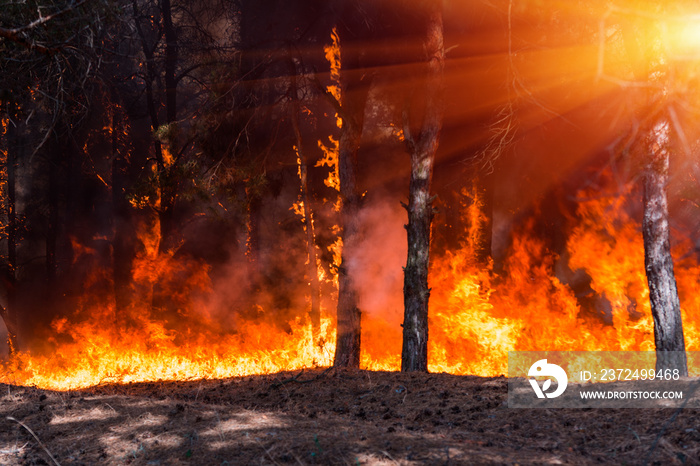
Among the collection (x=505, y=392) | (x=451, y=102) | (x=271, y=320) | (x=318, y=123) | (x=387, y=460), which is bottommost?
(x=387, y=460)

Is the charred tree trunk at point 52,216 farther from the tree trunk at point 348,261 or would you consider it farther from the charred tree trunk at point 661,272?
the charred tree trunk at point 661,272

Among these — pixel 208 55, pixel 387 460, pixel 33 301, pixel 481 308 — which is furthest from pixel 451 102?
pixel 33 301

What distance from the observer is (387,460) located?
4.11 m

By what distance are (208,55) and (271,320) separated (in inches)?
343

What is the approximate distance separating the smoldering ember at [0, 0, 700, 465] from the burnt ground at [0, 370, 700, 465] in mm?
40

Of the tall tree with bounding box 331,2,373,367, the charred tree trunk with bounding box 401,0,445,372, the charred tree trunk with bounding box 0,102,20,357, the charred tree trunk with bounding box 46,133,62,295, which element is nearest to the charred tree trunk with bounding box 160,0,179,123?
the charred tree trunk with bounding box 46,133,62,295

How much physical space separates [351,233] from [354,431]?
7384 mm

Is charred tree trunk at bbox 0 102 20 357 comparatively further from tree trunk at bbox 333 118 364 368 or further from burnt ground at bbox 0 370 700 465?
burnt ground at bbox 0 370 700 465

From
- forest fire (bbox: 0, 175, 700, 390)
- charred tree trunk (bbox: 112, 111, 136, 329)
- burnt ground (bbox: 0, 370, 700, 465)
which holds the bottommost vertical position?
burnt ground (bbox: 0, 370, 700, 465)

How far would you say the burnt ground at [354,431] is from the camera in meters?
4.36

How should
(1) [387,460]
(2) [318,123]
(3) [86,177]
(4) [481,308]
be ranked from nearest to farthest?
(1) [387,460] < (4) [481,308] < (2) [318,123] < (3) [86,177]

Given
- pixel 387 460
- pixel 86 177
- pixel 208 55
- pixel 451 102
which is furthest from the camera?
pixel 86 177

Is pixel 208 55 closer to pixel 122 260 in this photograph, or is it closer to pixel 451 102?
pixel 451 102

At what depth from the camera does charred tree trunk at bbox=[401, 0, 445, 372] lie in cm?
997
